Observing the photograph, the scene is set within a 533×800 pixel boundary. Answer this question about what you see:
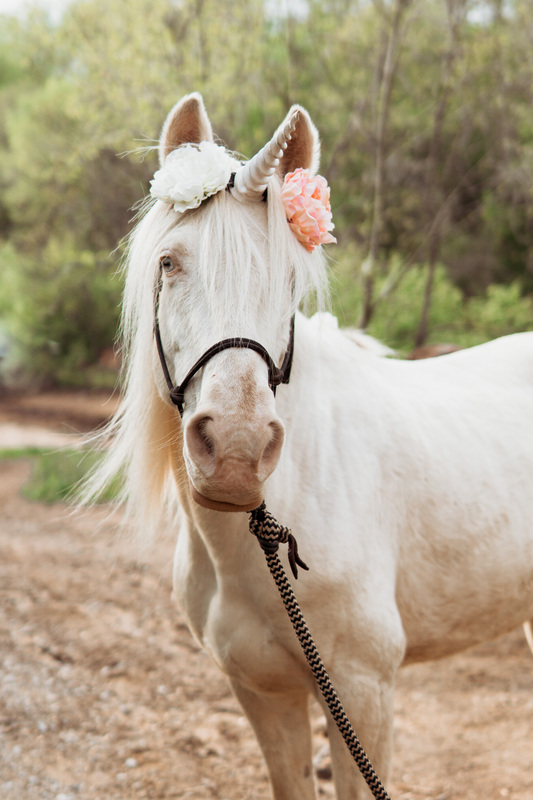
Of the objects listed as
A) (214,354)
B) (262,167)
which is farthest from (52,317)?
(214,354)

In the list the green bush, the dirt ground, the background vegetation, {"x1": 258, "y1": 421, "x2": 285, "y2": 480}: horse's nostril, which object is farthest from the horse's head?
the green bush

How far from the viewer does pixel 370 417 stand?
224 cm

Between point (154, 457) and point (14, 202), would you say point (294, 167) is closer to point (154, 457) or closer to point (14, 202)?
point (154, 457)

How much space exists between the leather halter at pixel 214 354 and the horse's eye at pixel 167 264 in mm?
49

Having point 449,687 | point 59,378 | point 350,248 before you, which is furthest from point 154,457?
point 59,378

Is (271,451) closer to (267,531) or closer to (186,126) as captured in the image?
(267,531)

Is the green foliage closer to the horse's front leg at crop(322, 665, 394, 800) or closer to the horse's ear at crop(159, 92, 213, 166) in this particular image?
the horse's ear at crop(159, 92, 213, 166)

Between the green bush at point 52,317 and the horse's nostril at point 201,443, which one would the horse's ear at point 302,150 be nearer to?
the horse's nostril at point 201,443

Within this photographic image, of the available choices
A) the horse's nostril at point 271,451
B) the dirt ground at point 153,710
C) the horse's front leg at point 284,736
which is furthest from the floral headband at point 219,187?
the horse's front leg at point 284,736

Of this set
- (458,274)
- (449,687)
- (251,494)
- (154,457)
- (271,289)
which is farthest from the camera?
(458,274)

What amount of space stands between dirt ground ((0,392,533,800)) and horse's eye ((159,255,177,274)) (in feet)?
2.63

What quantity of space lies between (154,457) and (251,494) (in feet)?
2.21

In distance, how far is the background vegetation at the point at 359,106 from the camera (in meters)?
8.77

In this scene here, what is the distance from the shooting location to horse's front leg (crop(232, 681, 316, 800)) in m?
2.27
